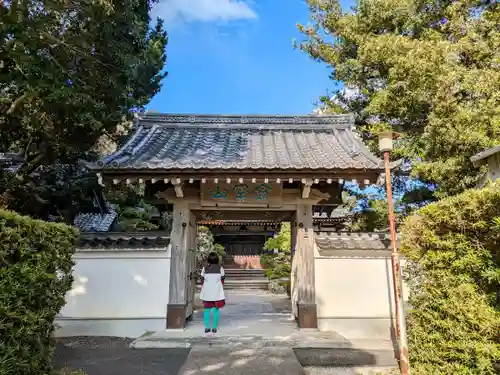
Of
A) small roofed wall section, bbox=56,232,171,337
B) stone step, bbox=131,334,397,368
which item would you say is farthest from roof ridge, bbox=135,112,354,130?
stone step, bbox=131,334,397,368

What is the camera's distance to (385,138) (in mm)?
4836

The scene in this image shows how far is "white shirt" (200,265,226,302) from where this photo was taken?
250 inches

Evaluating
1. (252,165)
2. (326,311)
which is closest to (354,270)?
(326,311)

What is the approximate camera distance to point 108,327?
6.29 m

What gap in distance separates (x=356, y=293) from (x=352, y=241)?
966 millimetres

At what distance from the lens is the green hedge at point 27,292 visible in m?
2.92

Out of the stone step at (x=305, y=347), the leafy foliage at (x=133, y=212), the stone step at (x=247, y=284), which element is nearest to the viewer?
the stone step at (x=305, y=347)

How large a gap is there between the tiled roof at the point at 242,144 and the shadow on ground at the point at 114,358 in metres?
2.91

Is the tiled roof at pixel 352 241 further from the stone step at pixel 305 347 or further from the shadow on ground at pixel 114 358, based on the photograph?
the shadow on ground at pixel 114 358

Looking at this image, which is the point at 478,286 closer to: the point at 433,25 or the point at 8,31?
the point at 8,31

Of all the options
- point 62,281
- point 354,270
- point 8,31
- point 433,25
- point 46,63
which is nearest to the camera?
point 62,281

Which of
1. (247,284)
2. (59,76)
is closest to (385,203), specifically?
(59,76)

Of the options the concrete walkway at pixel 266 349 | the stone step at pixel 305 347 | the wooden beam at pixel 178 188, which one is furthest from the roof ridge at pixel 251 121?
the stone step at pixel 305 347

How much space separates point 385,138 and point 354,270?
285 centimetres
